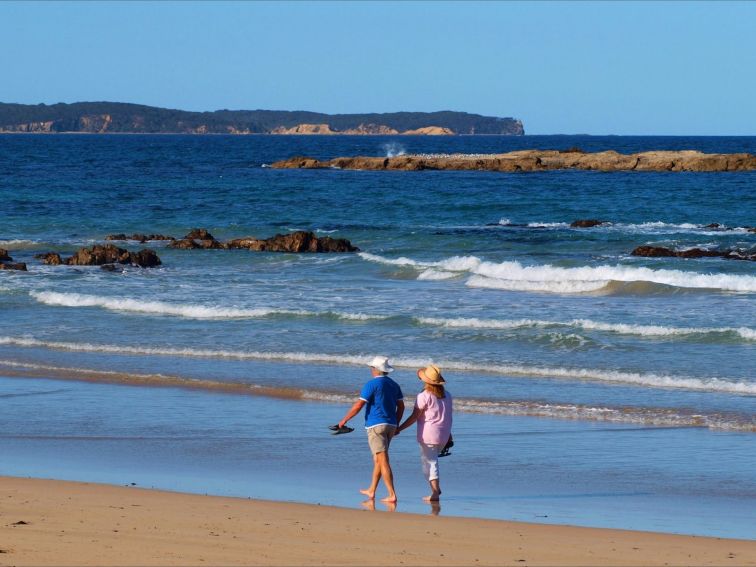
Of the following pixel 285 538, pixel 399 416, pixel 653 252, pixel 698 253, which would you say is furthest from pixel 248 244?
pixel 285 538

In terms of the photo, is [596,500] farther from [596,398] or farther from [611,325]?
[611,325]

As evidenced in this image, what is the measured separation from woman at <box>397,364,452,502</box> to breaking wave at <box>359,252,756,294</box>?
14.8 meters

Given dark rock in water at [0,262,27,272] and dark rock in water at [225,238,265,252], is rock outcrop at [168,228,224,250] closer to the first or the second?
dark rock in water at [225,238,265,252]

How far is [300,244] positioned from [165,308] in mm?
10210

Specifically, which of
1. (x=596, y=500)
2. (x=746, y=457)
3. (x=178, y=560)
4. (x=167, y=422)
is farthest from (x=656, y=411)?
(x=178, y=560)

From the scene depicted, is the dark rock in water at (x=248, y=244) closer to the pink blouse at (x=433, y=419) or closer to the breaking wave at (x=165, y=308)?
the breaking wave at (x=165, y=308)

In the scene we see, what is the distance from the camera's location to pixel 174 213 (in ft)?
147

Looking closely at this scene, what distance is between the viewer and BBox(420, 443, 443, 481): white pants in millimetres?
9844

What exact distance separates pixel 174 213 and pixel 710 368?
31362 mm

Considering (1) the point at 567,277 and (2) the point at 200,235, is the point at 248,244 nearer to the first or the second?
(2) the point at 200,235

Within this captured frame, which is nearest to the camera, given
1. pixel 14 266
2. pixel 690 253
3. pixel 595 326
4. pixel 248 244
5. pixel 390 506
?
pixel 390 506

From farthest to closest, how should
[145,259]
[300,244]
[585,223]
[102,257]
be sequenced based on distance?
[585,223] < [300,244] < [102,257] < [145,259]

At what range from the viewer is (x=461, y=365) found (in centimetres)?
1667

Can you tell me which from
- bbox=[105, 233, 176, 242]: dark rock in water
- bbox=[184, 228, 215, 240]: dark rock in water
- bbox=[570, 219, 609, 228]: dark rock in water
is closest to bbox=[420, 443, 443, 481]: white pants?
bbox=[184, 228, 215, 240]: dark rock in water
